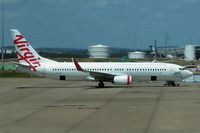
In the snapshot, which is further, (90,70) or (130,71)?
(90,70)

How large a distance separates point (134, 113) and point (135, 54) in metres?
165

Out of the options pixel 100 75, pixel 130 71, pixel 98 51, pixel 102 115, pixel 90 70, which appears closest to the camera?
pixel 102 115

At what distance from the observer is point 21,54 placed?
4072 cm

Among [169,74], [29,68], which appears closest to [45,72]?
[29,68]

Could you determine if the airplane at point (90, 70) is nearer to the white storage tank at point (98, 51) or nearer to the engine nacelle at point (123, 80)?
the engine nacelle at point (123, 80)

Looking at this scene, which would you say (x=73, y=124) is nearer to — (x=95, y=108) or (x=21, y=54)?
(x=95, y=108)

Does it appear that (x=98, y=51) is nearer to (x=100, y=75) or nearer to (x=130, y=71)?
(x=130, y=71)

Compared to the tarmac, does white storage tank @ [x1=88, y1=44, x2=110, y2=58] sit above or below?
above

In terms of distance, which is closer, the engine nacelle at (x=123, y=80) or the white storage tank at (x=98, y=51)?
the engine nacelle at (x=123, y=80)

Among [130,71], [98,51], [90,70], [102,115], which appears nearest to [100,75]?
[90,70]

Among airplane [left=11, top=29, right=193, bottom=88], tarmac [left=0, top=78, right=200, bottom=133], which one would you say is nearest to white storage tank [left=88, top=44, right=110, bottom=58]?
airplane [left=11, top=29, right=193, bottom=88]

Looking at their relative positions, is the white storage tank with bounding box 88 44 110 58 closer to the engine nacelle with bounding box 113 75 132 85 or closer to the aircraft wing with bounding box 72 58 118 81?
the aircraft wing with bounding box 72 58 118 81

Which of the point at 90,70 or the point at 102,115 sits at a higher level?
the point at 90,70

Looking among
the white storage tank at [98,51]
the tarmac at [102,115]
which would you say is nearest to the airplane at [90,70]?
the tarmac at [102,115]
